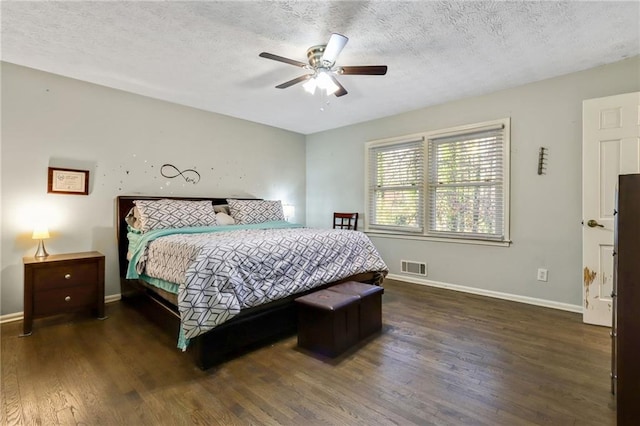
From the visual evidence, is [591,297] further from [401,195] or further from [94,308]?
[94,308]

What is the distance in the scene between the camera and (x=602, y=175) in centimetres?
272

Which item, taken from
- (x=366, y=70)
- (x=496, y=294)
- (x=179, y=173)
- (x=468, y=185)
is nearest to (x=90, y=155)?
(x=179, y=173)

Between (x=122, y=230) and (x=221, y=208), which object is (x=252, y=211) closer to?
(x=221, y=208)

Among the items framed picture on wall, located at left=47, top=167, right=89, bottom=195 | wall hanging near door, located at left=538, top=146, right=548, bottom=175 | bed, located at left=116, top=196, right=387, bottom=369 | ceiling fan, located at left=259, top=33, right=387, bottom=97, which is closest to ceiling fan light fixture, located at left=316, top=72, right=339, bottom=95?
ceiling fan, located at left=259, top=33, right=387, bottom=97

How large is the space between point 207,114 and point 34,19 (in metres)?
2.16

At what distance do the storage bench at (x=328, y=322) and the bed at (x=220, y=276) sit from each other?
0.26 m

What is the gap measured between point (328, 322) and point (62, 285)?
8.10ft

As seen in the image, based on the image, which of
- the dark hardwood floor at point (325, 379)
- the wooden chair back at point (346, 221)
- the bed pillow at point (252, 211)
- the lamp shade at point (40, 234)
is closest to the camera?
the dark hardwood floor at point (325, 379)

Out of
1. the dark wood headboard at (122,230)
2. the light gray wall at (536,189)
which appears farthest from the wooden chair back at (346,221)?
the dark wood headboard at (122,230)

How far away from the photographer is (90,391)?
1.77 metres

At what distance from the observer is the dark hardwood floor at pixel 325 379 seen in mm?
1575

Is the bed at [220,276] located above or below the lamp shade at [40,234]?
below

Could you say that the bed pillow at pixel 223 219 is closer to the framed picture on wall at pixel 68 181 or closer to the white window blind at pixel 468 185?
the framed picture on wall at pixel 68 181

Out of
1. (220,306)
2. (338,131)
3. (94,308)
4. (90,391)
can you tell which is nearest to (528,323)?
(220,306)
